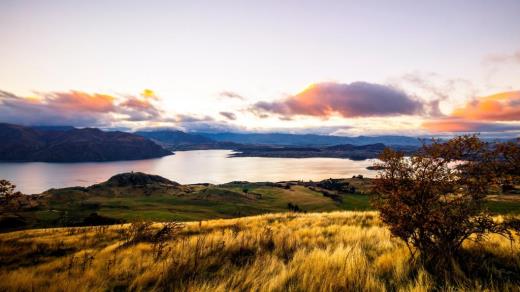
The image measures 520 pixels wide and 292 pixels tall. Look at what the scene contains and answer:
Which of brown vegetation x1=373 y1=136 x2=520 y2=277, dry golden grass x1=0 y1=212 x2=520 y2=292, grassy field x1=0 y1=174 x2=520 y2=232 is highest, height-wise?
brown vegetation x1=373 y1=136 x2=520 y2=277

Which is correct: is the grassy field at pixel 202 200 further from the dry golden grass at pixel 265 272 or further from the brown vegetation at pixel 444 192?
the brown vegetation at pixel 444 192

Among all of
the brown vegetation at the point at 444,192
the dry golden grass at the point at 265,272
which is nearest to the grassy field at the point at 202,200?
the dry golden grass at the point at 265,272

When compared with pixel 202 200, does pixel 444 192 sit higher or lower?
higher

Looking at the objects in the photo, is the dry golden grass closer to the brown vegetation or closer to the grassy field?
the brown vegetation

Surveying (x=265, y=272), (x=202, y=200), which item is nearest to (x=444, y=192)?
(x=265, y=272)

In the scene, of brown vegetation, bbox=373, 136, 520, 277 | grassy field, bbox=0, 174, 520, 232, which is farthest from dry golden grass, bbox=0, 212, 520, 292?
grassy field, bbox=0, 174, 520, 232

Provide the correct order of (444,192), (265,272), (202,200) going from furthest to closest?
(202,200)
(444,192)
(265,272)

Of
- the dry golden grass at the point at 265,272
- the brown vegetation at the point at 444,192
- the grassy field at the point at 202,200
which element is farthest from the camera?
the grassy field at the point at 202,200

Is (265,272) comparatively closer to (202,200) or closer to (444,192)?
(444,192)

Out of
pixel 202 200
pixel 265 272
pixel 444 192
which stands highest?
pixel 444 192

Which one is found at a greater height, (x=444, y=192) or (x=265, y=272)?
(x=444, y=192)

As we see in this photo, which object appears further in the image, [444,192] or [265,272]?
[444,192]

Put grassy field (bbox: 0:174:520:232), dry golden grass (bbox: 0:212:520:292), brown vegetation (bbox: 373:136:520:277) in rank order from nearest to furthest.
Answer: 1. dry golden grass (bbox: 0:212:520:292)
2. brown vegetation (bbox: 373:136:520:277)
3. grassy field (bbox: 0:174:520:232)

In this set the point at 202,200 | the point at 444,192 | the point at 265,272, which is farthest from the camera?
the point at 202,200
